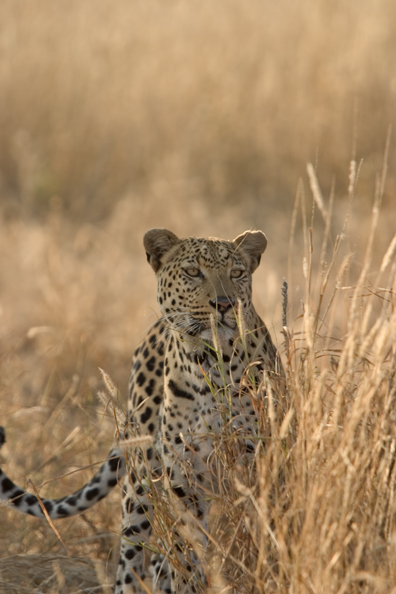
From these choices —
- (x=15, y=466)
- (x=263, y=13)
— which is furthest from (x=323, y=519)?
(x=263, y=13)

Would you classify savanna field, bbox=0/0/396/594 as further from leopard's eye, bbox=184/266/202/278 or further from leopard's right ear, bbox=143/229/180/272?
leopard's eye, bbox=184/266/202/278

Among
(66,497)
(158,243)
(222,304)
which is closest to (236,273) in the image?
(222,304)

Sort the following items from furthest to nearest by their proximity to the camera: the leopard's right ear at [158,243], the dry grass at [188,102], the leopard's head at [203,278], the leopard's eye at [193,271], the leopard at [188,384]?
the dry grass at [188,102] < the leopard's right ear at [158,243] < the leopard's eye at [193,271] < the leopard's head at [203,278] < the leopard at [188,384]

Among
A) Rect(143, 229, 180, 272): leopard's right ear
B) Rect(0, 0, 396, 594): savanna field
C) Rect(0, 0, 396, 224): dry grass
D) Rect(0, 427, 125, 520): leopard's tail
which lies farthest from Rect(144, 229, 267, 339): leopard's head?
Rect(0, 0, 396, 224): dry grass

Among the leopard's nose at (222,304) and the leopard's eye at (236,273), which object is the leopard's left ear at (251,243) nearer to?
the leopard's eye at (236,273)

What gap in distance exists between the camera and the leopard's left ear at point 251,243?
372 cm

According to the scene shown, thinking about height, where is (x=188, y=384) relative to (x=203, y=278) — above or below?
below

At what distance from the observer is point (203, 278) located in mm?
3545

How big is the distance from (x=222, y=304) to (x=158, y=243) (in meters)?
0.53

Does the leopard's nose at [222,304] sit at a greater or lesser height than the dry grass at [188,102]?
lesser

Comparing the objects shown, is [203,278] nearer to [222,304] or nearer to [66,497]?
[222,304]

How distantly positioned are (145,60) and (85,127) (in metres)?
1.29

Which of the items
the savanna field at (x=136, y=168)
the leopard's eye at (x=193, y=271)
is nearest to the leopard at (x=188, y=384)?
the leopard's eye at (x=193, y=271)

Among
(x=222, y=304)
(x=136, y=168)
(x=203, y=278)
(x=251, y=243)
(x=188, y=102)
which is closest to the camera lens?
(x=222, y=304)
